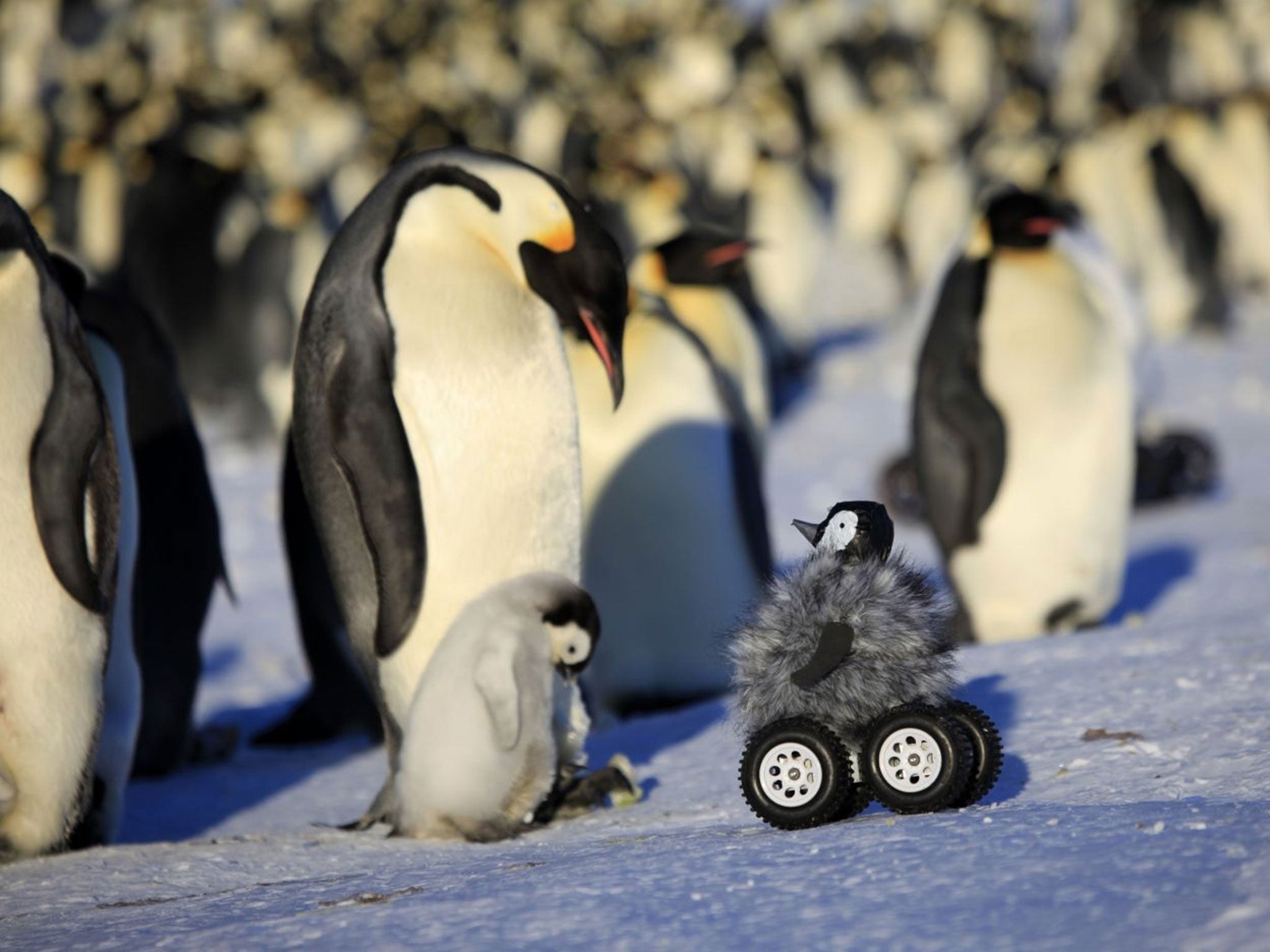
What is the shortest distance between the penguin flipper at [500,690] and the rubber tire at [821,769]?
0.61m

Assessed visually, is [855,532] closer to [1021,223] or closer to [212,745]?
[212,745]

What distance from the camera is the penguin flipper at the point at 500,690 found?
136 inches

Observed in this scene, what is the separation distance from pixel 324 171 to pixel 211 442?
8548 millimetres

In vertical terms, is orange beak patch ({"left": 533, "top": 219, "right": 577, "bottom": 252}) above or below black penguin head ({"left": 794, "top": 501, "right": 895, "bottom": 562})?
above

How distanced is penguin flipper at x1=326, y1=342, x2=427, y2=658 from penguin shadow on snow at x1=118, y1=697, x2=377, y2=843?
0.69 m

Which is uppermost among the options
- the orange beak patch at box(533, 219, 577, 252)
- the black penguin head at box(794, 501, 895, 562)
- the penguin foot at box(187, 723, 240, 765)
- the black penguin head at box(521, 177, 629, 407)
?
the orange beak patch at box(533, 219, 577, 252)

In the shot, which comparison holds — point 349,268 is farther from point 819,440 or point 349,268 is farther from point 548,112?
point 548,112

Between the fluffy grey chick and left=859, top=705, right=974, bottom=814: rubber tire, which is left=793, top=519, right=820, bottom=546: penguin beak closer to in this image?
the fluffy grey chick

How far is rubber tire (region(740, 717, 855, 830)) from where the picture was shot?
2936 millimetres

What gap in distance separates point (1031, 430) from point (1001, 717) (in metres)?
2.40

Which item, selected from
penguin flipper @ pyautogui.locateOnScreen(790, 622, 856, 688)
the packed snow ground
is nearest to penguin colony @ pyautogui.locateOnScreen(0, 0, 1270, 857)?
the packed snow ground

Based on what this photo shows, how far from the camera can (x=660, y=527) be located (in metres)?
5.48

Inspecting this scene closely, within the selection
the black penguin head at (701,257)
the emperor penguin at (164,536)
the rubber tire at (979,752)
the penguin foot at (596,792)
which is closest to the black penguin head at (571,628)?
the penguin foot at (596,792)

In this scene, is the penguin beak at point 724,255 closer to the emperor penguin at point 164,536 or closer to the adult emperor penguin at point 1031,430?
the adult emperor penguin at point 1031,430
